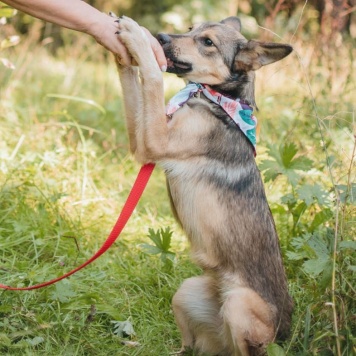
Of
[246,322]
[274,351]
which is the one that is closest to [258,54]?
[246,322]

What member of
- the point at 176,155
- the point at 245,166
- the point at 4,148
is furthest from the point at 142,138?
the point at 4,148

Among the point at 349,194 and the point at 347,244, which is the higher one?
the point at 349,194

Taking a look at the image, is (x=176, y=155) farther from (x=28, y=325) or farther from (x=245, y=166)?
(x=28, y=325)

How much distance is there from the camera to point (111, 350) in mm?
3811

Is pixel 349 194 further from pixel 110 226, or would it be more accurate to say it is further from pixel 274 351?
pixel 110 226

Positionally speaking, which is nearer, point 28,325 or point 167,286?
point 28,325

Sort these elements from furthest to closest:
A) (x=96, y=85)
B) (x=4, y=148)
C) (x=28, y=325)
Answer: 1. (x=96, y=85)
2. (x=4, y=148)
3. (x=28, y=325)

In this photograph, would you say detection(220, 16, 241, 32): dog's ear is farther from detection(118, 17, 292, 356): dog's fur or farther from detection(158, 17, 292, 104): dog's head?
detection(118, 17, 292, 356): dog's fur

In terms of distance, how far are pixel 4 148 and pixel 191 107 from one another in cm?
Answer: 257

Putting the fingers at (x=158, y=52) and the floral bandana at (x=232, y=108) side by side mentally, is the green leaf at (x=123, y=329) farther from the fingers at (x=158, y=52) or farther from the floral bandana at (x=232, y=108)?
the fingers at (x=158, y=52)

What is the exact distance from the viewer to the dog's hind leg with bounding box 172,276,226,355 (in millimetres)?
3875

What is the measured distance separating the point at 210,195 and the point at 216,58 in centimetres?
96

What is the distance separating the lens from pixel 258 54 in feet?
13.3

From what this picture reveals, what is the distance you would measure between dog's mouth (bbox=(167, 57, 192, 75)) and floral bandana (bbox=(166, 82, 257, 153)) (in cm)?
15
